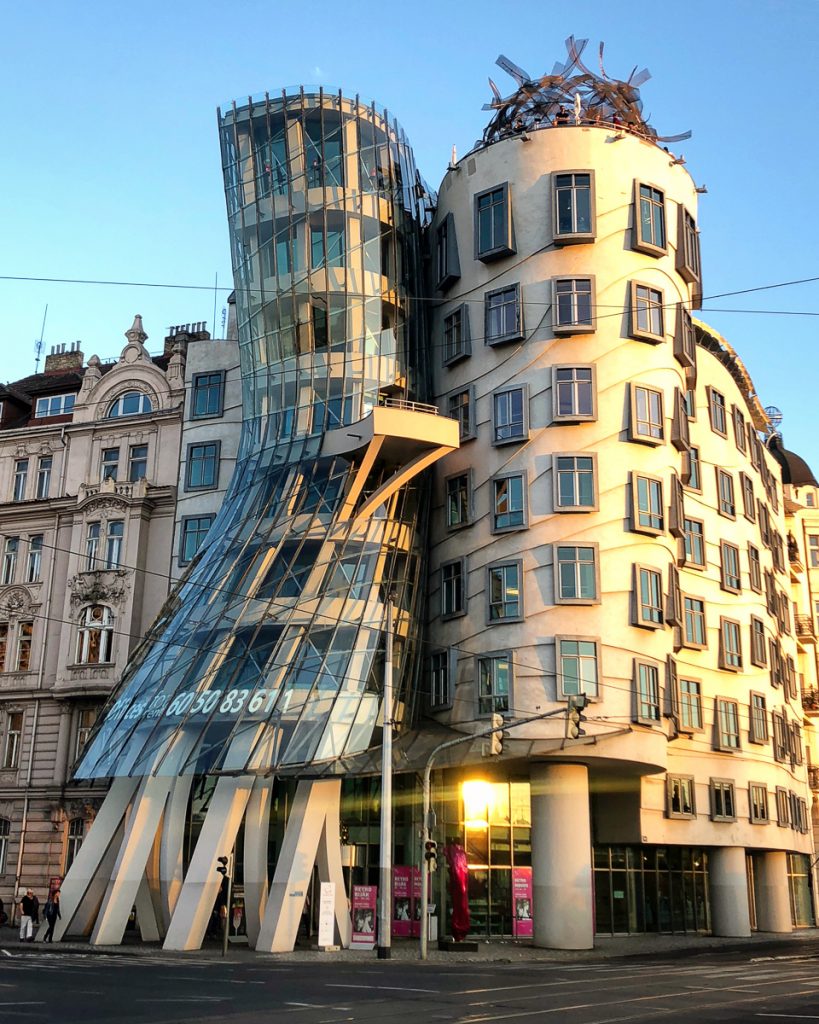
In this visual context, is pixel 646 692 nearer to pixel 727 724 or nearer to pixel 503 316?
pixel 727 724

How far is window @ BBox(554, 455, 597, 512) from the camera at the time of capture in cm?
4344

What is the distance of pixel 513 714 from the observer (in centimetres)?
4175

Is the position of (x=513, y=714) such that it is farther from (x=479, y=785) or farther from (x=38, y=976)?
(x=38, y=976)

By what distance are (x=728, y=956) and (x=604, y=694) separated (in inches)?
363

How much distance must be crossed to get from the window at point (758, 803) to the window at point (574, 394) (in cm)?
1992

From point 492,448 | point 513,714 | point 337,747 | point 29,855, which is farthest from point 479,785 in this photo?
point 29,855

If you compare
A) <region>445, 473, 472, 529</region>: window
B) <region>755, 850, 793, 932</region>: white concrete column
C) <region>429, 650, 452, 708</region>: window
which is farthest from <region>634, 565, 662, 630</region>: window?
<region>755, 850, 793, 932</region>: white concrete column

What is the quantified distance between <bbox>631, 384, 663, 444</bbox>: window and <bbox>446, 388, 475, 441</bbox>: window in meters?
6.33

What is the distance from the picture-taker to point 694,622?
51.9 metres

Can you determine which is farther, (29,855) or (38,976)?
(29,855)

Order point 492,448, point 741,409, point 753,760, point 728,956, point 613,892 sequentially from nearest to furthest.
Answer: point 728,956, point 492,448, point 613,892, point 753,760, point 741,409

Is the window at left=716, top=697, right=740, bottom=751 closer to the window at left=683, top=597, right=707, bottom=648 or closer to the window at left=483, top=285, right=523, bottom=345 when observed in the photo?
the window at left=683, top=597, right=707, bottom=648

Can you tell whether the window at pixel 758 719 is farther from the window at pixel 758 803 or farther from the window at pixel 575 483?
the window at pixel 575 483

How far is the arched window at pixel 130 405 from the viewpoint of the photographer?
58.2 meters
